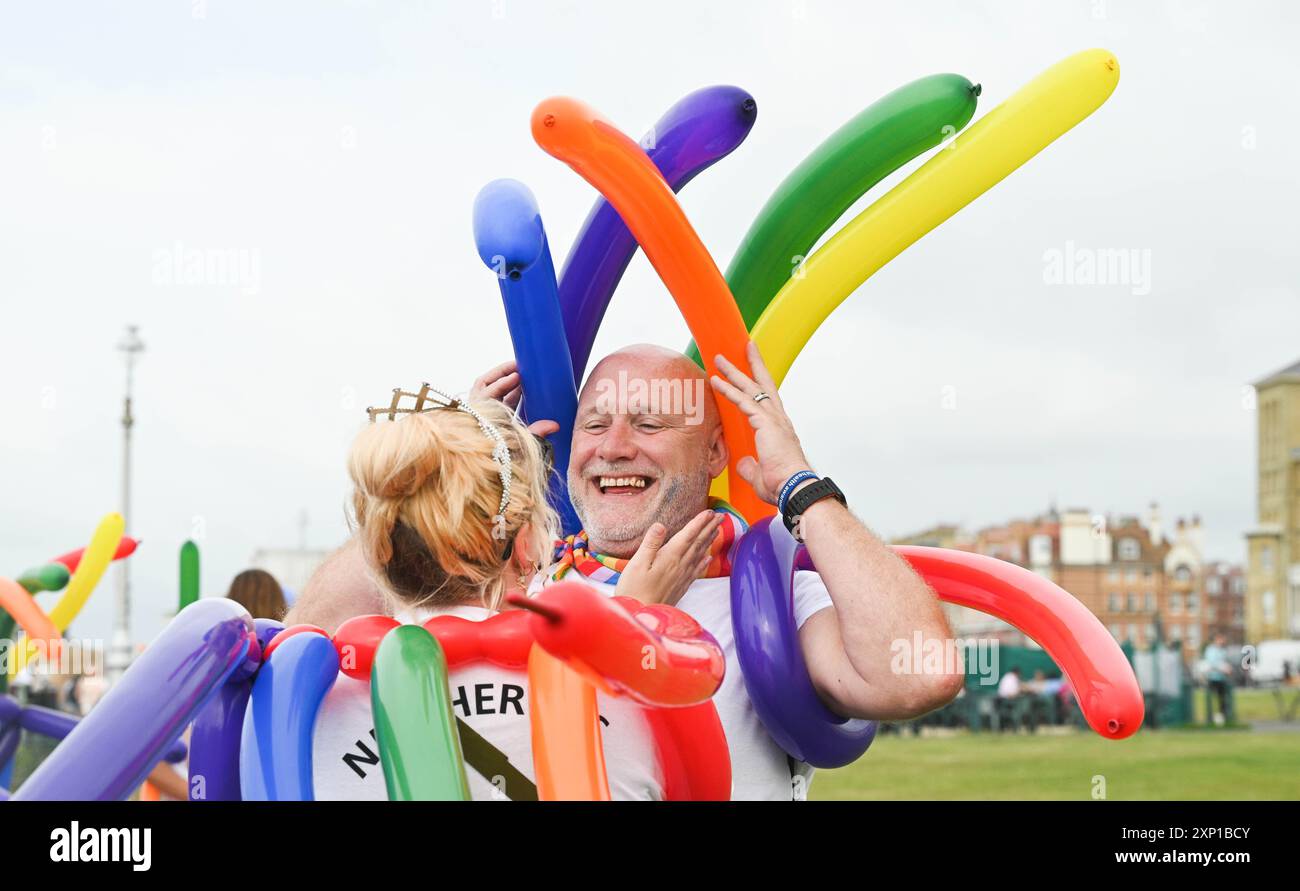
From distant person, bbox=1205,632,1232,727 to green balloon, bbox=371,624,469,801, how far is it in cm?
1814

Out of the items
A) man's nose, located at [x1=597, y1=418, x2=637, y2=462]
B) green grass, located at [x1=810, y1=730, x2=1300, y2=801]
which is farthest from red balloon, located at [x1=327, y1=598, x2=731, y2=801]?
green grass, located at [x1=810, y1=730, x2=1300, y2=801]

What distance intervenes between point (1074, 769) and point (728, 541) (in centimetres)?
1193

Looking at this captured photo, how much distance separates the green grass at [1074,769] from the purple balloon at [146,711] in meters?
8.88

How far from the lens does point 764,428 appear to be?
10.2 ft

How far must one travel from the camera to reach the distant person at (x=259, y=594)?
530 cm

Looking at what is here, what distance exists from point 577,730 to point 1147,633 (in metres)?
56.2

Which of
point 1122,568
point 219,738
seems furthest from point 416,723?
→ point 1122,568

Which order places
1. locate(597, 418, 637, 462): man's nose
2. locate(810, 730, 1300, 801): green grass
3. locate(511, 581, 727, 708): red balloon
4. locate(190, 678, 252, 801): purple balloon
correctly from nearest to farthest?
1. locate(511, 581, 727, 708): red balloon
2. locate(190, 678, 252, 801): purple balloon
3. locate(597, 418, 637, 462): man's nose
4. locate(810, 730, 1300, 801): green grass

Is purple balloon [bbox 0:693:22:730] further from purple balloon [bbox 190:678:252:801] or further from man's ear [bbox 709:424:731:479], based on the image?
man's ear [bbox 709:424:731:479]

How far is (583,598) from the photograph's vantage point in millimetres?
2057

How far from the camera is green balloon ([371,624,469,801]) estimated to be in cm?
223
